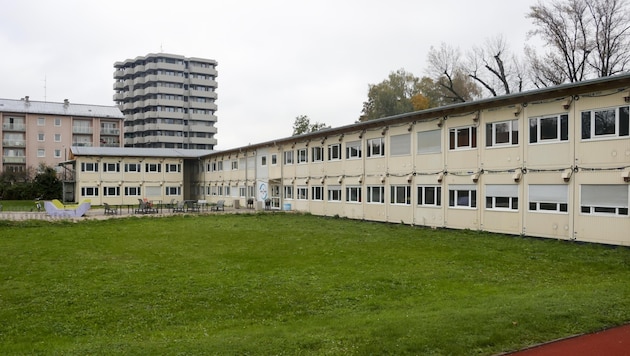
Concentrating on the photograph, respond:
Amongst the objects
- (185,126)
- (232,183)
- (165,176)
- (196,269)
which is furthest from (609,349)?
(185,126)

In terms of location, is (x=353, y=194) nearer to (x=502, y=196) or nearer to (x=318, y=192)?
(x=318, y=192)

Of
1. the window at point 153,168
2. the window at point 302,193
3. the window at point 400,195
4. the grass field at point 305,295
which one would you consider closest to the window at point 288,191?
the window at point 302,193

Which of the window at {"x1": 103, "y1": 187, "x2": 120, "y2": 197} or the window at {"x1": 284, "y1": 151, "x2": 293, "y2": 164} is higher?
the window at {"x1": 284, "y1": 151, "x2": 293, "y2": 164}

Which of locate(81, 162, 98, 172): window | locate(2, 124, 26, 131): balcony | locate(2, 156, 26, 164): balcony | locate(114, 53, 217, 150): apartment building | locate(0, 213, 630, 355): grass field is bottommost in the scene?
locate(0, 213, 630, 355): grass field

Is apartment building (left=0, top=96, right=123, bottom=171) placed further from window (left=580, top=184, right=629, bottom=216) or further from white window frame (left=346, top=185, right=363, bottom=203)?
window (left=580, top=184, right=629, bottom=216)

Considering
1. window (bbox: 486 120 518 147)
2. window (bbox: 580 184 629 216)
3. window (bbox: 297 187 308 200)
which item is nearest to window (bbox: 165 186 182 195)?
window (bbox: 297 187 308 200)

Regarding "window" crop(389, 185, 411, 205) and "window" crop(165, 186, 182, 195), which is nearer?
"window" crop(389, 185, 411, 205)

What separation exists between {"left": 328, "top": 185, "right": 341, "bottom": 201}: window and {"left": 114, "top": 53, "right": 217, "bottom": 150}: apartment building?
80149 mm

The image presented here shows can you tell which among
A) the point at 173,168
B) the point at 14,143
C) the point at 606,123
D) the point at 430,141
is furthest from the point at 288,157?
the point at 14,143

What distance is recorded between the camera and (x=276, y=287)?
11859 mm

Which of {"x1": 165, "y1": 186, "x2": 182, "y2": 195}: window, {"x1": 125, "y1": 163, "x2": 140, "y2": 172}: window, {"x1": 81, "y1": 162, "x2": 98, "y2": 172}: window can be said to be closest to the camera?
{"x1": 81, "y1": 162, "x2": 98, "y2": 172}: window

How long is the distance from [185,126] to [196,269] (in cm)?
10208

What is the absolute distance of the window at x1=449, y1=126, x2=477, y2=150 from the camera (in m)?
23.8

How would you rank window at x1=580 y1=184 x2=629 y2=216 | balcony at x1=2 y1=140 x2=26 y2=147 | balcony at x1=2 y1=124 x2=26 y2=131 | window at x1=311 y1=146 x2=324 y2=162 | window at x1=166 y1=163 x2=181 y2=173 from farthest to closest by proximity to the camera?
balcony at x1=2 y1=124 x2=26 y2=131 < balcony at x1=2 y1=140 x2=26 y2=147 < window at x1=166 y1=163 x2=181 y2=173 < window at x1=311 y1=146 x2=324 y2=162 < window at x1=580 y1=184 x2=629 y2=216
